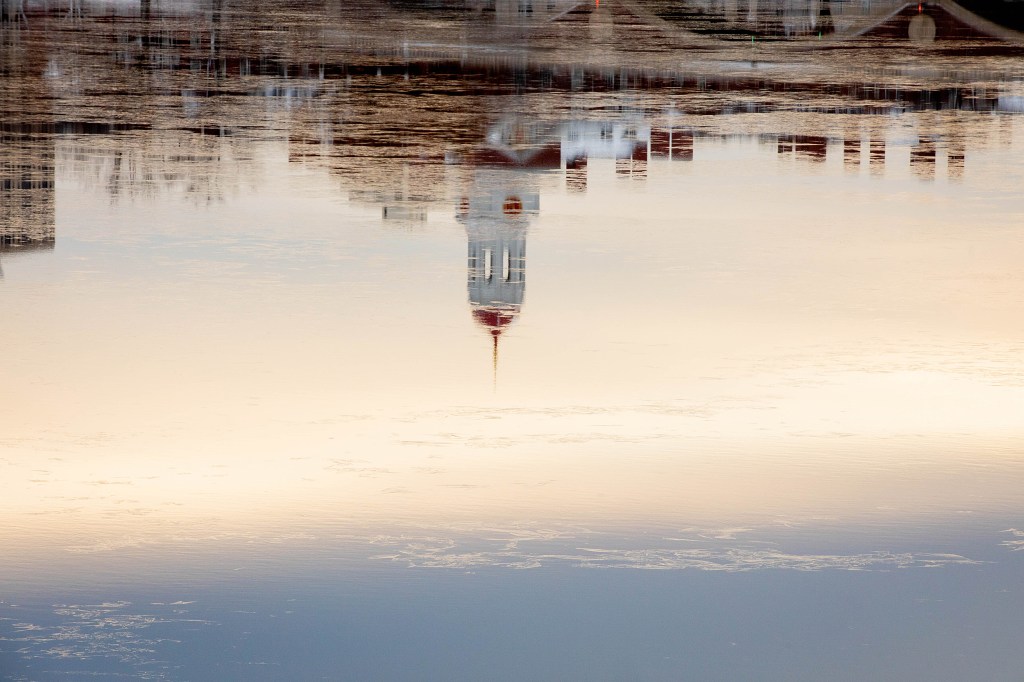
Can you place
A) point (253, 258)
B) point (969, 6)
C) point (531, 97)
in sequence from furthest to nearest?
point (969, 6)
point (531, 97)
point (253, 258)

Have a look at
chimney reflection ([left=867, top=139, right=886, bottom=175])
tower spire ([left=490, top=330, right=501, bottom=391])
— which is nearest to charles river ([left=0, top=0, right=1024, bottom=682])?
tower spire ([left=490, top=330, right=501, bottom=391])

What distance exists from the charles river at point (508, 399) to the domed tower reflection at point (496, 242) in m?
0.05

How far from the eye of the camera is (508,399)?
7750 millimetres

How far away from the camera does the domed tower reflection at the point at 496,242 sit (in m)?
9.15

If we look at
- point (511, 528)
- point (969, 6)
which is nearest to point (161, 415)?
point (511, 528)

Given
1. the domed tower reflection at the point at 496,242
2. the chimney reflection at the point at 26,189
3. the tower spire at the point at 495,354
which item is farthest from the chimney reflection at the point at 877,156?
the tower spire at the point at 495,354

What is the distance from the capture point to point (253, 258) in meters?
10.8

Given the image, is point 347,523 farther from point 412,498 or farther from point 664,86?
point 664,86

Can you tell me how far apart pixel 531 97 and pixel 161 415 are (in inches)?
532

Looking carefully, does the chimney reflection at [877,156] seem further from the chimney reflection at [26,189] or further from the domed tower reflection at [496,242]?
the chimney reflection at [26,189]

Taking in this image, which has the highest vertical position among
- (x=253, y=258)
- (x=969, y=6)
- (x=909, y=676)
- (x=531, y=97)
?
(x=969, y=6)

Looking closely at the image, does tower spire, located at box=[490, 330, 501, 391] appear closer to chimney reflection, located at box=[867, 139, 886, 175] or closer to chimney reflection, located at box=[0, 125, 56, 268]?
chimney reflection, located at box=[0, 125, 56, 268]

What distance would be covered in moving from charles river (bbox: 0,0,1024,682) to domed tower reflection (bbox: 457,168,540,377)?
50mm

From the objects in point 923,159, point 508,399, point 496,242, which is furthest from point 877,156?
point 508,399
